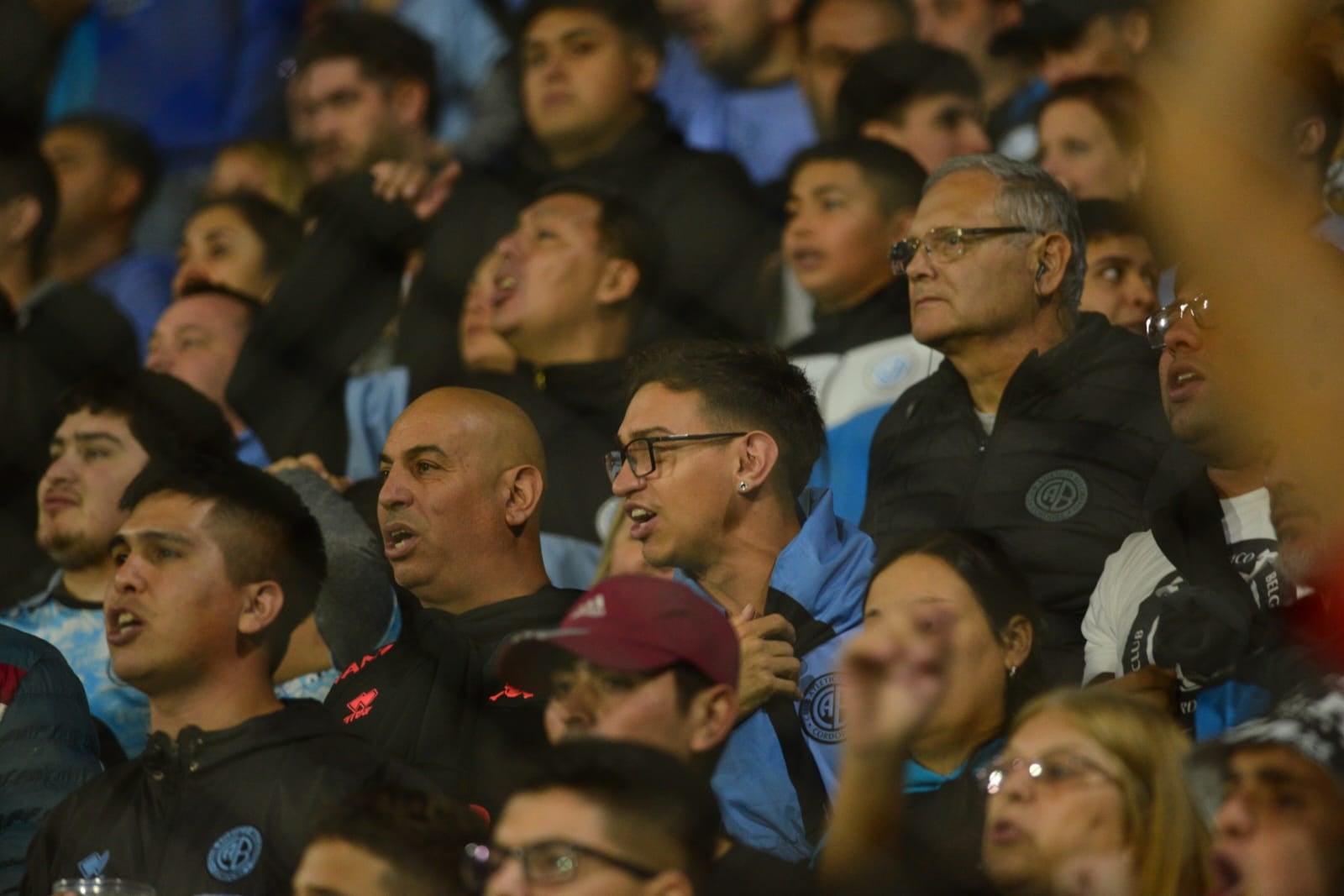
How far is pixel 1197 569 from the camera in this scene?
8.45ft

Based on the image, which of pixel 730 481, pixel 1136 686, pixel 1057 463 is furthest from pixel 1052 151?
pixel 1136 686

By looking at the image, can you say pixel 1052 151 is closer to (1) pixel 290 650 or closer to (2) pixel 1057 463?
(2) pixel 1057 463

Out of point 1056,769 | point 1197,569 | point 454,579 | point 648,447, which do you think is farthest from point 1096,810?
point 454,579

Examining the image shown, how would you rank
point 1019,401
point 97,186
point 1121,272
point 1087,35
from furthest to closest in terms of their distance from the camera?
point 97,186, point 1087,35, point 1121,272, point 1019,401

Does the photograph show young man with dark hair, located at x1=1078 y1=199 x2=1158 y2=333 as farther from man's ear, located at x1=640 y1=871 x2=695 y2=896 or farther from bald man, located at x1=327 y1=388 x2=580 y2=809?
man's ear, located at x1=640 y1=871 x2=695 y2=896

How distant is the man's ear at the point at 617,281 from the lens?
12.3 ft

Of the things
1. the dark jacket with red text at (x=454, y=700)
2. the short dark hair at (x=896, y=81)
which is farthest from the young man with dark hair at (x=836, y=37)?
the dark jacket with red text at (x=454, y=700)

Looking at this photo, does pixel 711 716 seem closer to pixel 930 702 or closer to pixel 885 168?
pixel 930 702

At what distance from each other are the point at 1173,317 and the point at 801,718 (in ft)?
2.29

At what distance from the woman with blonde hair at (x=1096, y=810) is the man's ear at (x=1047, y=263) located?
3.81 ft

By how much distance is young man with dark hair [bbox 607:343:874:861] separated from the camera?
2408 millimetres

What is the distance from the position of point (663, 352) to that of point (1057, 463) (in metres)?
0.57

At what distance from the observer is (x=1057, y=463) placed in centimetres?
287

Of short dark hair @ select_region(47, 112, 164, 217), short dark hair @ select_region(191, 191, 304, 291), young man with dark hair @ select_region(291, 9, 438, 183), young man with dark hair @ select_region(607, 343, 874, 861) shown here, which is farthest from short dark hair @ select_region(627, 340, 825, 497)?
short dark hair @ select_region(47, 112, 164, 217)
